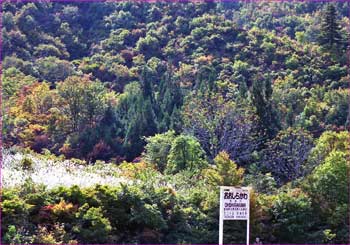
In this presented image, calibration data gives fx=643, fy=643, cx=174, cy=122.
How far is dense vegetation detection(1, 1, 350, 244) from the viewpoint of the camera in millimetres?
13234

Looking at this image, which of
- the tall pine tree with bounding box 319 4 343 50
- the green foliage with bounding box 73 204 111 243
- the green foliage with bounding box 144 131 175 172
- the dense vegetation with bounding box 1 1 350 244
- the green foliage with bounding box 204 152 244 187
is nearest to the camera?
the green foliage with bounding box 73 204 111 243

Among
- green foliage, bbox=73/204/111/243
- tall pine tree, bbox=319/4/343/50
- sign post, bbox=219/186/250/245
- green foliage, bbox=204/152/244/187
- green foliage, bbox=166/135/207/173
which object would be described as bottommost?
green foliage, bbox=73/204/111/243

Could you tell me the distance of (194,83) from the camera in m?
45.1

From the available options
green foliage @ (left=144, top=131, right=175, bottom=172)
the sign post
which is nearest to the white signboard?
the sign post

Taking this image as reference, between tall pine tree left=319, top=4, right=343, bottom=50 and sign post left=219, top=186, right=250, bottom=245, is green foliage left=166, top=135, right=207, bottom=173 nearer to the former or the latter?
sign post left=219, top=186, right=250, bottom=245

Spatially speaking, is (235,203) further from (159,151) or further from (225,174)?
(159,151)

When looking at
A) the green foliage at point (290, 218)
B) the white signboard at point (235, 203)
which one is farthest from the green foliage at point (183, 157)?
the white signboard at point (235, 203)

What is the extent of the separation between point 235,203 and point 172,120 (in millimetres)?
23779

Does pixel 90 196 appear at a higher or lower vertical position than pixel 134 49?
lower

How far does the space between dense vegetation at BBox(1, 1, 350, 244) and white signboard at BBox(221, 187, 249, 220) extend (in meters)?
3.49

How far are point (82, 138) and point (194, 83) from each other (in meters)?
14.0

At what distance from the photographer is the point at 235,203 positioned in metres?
9.75

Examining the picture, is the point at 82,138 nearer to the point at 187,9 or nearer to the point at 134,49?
the point at 134,49

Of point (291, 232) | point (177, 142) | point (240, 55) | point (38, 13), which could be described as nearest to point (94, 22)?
point (38, 13)
